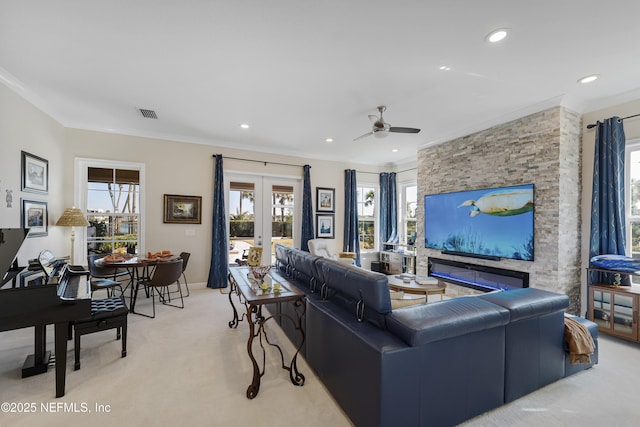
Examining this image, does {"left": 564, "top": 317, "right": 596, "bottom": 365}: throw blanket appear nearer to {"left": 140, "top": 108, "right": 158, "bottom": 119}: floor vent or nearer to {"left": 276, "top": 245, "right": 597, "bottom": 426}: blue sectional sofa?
{"left": 276, "top": 245, "right": 597, "bottom": 426}: blue sectional sofa

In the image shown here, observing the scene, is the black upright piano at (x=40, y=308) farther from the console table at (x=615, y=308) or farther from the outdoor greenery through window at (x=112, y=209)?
the console table at (x=615, y=308)

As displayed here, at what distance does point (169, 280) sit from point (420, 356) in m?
3.47

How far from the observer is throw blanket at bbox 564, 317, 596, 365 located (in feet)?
7.02

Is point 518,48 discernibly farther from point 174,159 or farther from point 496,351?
point 174,159

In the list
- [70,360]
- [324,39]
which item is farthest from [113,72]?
[70,360]

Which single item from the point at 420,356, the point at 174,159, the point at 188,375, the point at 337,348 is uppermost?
the point at 174,159

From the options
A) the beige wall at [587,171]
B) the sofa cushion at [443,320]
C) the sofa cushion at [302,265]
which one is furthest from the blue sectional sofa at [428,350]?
the beige wall at [587,171]

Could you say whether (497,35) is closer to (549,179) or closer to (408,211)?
(549,179)

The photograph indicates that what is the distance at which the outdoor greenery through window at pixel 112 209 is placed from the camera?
453cm

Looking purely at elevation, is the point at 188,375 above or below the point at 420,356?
below

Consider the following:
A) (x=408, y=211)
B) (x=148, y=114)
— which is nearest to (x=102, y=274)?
(x=148, y=114)

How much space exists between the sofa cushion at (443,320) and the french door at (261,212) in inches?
175

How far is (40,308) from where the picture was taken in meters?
1.91

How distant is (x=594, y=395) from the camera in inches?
80.9
